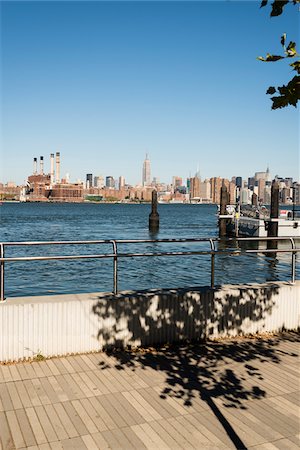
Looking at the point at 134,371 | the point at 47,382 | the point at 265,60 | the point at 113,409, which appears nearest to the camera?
the point at 265,60

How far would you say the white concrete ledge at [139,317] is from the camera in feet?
21.0

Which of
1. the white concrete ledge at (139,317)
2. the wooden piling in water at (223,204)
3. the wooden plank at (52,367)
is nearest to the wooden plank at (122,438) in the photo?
the wooden plank at (52,367)

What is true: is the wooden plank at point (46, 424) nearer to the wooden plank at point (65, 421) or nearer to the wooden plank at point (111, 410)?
the wooden plank at point (65, 421)

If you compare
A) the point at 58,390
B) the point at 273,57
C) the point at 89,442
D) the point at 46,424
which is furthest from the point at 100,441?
the point at 273,57

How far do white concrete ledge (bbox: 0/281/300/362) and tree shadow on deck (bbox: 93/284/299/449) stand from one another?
2cm

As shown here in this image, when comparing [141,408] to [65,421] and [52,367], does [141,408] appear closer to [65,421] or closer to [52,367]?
[65,421]

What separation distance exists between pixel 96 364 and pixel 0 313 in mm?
1536

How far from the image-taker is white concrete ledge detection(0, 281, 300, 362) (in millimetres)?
6414

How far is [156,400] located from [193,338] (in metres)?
2.26

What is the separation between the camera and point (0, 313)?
6281 millimetres

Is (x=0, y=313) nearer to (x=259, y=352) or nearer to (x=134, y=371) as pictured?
(x=134, y=371)

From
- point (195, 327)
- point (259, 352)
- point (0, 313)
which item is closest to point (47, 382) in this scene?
point (0, 313)

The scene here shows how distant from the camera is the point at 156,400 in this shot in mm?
5301

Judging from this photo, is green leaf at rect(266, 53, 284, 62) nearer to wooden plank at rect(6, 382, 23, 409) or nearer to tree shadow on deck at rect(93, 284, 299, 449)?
tree shadow on deck at rect(93, 284, 299, 449)
